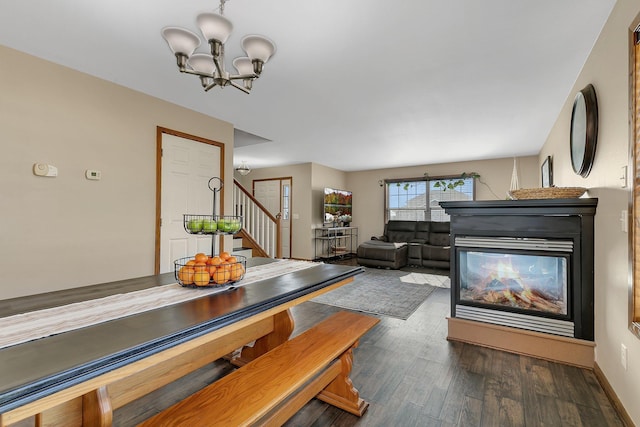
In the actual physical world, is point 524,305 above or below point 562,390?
above

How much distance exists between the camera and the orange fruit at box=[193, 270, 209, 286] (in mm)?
1454

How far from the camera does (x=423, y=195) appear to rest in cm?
773

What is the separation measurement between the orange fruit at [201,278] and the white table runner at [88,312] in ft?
0.11

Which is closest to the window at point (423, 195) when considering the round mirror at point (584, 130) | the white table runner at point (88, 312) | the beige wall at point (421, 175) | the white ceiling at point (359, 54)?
the beige wall at point (421, 175)

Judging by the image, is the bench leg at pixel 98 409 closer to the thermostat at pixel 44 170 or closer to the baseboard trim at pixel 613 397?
the thermostat at pixel 44 170

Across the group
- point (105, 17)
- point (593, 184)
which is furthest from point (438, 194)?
point (105, 17)

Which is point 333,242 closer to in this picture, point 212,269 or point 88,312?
point 212,269

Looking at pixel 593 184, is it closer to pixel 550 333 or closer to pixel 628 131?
pixel 628 131

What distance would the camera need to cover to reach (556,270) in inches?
94.5

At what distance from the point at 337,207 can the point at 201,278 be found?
22.1 ft

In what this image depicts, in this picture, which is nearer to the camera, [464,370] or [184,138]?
[464,370]

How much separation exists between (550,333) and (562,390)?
1.70ft

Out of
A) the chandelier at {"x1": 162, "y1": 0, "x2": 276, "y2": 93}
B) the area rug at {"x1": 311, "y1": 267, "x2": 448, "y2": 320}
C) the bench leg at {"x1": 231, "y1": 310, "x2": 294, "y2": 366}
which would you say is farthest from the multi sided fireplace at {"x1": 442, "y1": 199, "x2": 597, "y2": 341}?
the chandelier at {"x1": 162, "y1": 0, "x2": 276, "y2": 93}

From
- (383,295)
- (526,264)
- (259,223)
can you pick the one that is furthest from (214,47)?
(259,223)
